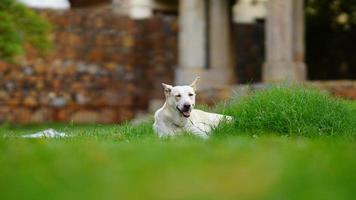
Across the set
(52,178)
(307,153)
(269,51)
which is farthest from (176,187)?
(269,51)

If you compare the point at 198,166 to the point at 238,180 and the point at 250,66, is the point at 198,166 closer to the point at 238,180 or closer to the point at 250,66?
the point at 238,180

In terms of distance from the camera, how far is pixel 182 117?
8539 mm

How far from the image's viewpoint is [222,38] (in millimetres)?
20094

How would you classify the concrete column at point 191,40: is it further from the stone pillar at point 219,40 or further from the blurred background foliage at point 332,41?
the blurred background foliage at point 332,41

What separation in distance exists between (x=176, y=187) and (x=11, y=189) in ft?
2.53

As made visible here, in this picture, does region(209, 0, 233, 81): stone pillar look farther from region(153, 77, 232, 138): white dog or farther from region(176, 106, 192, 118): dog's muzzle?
region(176, 106, 192, 118): dog's muzzle

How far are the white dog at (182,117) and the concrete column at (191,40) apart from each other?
10749 millimetres

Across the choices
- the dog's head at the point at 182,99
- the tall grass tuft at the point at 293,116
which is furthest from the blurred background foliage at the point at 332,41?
the dog's head at the point at 182,99

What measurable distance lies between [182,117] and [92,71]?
12.8 meters

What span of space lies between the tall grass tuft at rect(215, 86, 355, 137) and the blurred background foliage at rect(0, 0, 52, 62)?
7.38 m

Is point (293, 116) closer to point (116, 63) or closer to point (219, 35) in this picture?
point (219, 35)

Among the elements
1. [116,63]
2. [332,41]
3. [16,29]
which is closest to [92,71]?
[116,63]

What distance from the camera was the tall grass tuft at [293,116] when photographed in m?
8.48

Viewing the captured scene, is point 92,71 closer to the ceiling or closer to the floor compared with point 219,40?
closer to the floor
